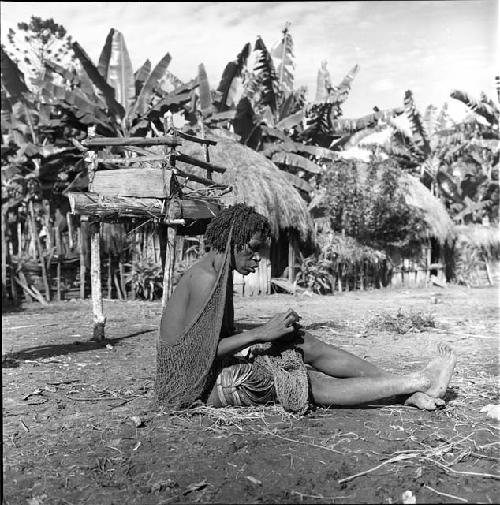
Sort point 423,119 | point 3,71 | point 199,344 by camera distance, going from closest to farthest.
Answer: point 199,344, point 3,71, point 423,119

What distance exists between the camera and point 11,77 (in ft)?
46.7

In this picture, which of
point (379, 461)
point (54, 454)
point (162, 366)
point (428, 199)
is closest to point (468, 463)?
point (379, 461)

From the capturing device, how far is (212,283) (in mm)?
3941

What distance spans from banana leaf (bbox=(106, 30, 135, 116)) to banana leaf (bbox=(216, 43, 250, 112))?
2.96 m

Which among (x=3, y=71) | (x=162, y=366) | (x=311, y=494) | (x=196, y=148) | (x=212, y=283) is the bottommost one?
(x=311, y=494)

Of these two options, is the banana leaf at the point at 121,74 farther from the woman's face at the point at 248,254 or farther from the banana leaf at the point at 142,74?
the woman's face at the point at 248,254

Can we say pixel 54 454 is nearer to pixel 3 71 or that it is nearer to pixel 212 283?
pixel 212 283

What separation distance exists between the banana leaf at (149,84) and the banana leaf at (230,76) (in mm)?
2385

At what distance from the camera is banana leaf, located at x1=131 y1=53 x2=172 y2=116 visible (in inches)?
575

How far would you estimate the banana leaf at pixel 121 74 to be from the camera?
14695 mm

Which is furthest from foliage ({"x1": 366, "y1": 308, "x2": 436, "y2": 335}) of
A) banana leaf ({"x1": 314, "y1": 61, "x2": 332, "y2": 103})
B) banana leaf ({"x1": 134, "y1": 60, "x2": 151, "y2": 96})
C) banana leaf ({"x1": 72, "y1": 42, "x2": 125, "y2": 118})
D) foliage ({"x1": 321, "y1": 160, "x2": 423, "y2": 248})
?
banana leaf ({"x1": 314, "y1": 61, "x2": 332, "y2": 103})

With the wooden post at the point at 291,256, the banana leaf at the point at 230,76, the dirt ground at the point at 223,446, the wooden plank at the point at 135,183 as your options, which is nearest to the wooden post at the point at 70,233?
the banana leaf at the point at 230,76

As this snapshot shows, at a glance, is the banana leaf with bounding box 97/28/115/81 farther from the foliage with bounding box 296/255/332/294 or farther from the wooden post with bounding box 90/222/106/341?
the wooden post with bounding box 90/222/106/341

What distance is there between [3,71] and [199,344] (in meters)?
12.7
